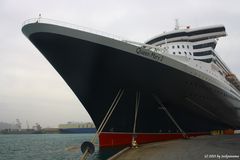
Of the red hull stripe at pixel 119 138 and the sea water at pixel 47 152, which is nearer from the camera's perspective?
the red hull stripe at pixel 119 138

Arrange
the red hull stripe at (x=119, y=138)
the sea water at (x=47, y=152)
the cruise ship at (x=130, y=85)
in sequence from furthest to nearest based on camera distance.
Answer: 1. the sea water at (x=47, y=152)
2. the red hull stripe at (x=119, y=138)
3. the cruise ship at (x=130, y=85)

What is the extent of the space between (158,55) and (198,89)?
4360 millimetres

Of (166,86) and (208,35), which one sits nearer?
(166,86)

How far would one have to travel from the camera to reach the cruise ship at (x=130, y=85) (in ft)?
42.7

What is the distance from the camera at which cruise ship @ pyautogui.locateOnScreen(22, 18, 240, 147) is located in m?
13.0

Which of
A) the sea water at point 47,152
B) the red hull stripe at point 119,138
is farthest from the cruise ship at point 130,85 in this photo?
the sea water at point 47,152

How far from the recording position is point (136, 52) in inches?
522

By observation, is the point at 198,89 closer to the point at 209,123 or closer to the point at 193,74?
the point at 193,74

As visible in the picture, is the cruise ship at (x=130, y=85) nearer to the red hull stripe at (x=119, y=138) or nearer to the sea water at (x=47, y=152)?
the red hull stripe at (x=119, y=138)

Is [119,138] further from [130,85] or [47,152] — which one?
[47,152]

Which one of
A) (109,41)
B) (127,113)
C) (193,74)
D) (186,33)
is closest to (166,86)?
(193,74)

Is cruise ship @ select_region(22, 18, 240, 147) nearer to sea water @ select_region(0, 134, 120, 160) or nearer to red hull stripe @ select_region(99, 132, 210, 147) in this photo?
red hull stripe @ select_region(99, 132, 210, 147)

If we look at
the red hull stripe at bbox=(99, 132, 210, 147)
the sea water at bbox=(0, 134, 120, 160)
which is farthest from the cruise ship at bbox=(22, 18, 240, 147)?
the sea water at bbox=(0, 134, 120, 160)

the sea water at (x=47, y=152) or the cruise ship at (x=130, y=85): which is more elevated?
the cruise ship at (x=130, y=85)
